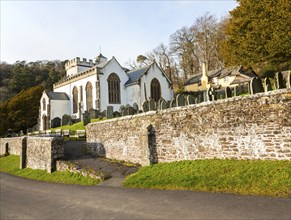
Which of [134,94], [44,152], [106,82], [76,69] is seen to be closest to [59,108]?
[106,82]

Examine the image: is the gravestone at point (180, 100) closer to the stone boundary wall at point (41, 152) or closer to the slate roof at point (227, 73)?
the stone boundary wall at point (41, 152)

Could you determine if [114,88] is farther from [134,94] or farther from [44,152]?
[44,152]

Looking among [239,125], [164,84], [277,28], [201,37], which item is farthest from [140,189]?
[201,37]

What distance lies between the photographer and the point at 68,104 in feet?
149

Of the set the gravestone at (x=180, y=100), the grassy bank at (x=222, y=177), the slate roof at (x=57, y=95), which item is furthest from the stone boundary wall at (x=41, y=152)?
the slate roof at (x=57, y=95)

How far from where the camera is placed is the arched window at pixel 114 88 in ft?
130

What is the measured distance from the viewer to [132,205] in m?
7.98

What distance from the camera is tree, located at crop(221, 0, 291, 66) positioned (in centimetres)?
2131

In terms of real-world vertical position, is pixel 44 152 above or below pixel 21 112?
below

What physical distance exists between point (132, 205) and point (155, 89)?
1328 inches

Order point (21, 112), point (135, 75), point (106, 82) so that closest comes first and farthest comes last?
point (106, 82), point (135, 75), point (21, 112)

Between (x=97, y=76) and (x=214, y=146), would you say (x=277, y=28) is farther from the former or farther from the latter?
(x=97, y=76)

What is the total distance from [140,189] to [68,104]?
127 ft

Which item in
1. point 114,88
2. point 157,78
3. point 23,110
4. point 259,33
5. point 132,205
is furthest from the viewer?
point 23,110
